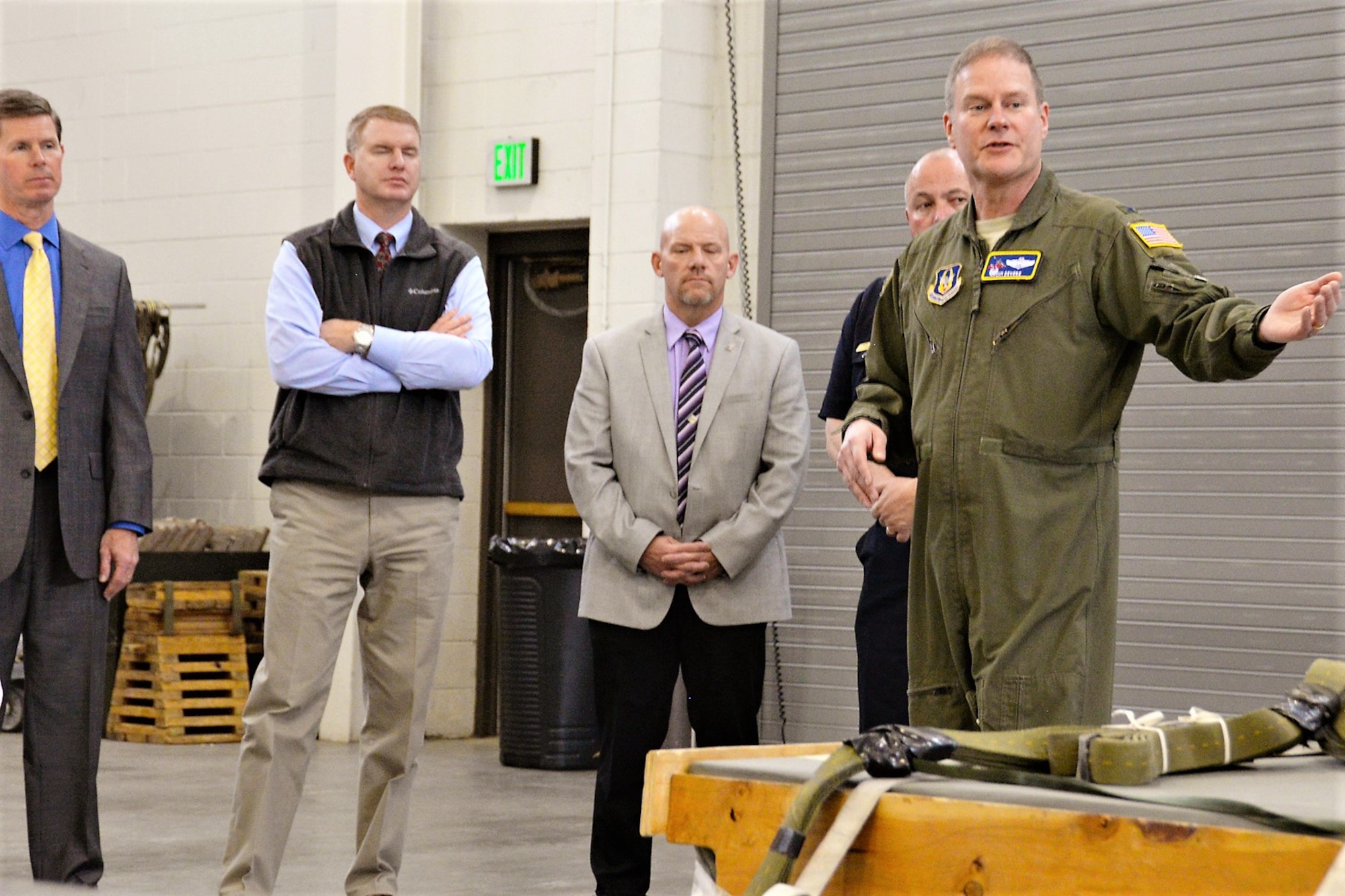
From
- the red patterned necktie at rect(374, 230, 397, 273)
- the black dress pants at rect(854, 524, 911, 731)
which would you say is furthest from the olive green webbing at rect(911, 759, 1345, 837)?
the red patterned necktie at rect(374, 230, 397, 273)

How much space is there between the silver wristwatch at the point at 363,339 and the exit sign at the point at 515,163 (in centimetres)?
355

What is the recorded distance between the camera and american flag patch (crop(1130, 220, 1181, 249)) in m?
2.55

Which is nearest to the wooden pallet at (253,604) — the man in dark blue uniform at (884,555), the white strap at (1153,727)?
the man in dark blue uniform at (884,555)

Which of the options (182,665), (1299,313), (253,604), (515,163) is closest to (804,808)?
(1299,313)

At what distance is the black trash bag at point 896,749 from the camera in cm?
159

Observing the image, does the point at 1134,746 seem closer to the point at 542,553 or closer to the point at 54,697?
the point at 54,697

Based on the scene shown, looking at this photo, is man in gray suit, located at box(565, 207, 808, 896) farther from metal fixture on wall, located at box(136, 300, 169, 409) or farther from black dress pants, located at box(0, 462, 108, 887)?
metal fixture on wall, located at box(136, 300, 169, 409)

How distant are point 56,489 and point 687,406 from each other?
1.56 meters

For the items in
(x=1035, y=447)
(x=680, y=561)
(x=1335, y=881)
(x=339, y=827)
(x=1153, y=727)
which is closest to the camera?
(x=1335, y=881)

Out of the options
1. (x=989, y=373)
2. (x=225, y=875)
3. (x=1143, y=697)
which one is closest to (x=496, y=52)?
(x=1143, y=697)

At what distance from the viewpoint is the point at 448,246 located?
4.30 m

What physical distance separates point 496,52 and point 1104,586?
5.66m

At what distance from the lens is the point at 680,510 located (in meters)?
4.24

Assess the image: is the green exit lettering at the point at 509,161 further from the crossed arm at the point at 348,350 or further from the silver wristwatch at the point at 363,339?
the silver wristwatch at the point at 363,339
